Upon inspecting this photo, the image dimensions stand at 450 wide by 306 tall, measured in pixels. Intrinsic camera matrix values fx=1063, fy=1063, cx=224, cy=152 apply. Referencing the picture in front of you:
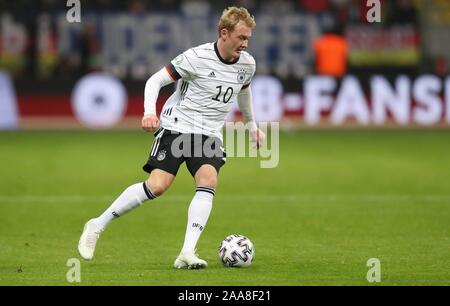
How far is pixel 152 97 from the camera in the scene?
825 cm

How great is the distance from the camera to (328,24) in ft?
78.5

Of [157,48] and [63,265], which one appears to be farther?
[157,48]

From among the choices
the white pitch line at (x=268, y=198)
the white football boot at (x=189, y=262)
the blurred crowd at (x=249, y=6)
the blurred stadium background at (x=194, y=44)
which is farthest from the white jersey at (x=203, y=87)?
the blurred crowd at (x=249, y=6)

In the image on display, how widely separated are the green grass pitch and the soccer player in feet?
1.37

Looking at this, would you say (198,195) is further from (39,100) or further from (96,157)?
(39,100)

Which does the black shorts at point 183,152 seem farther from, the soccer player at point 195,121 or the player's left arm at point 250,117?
the player's left arm at point 250,117

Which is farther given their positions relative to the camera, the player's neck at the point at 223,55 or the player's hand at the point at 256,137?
the player's hand at the point at 256,137

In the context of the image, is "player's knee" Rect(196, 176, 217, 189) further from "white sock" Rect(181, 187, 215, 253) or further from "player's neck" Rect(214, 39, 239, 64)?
"player's neck" Rect(214, 39, 239, 64)

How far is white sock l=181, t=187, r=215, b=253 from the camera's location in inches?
317

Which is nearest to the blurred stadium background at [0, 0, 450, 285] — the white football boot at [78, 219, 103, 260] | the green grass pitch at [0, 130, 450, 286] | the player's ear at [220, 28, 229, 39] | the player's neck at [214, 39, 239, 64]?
the green grass pitch at [0, 130, 450, 286]

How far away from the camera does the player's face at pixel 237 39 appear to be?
8.11 metres

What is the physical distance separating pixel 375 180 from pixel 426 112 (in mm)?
8272

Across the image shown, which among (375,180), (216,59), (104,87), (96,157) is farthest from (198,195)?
(104,87)

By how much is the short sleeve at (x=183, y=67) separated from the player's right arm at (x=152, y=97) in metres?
A: 0.04
